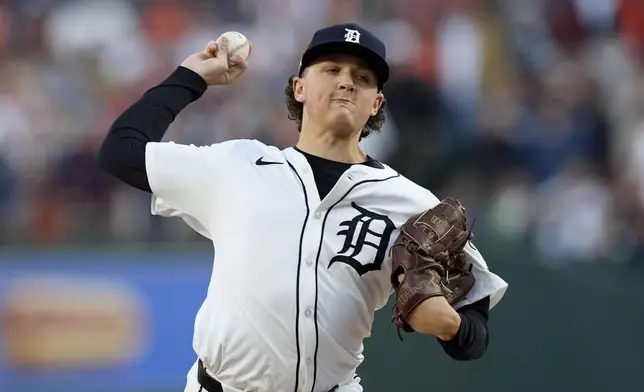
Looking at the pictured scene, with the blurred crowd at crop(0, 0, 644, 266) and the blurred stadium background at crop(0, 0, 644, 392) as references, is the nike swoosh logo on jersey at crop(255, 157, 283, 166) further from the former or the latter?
the blurred crowd at crop(0, 0, 644, 266)

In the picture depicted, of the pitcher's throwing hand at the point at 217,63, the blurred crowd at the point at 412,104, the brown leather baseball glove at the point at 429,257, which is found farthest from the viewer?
the blurred crowd at the point at 412,104

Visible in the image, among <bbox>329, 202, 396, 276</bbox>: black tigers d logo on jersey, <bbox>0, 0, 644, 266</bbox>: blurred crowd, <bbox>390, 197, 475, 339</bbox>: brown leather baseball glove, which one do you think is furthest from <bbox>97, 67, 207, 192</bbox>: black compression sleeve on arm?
<bbox>0, 0, 644, 266</bbox>: blurred crowd

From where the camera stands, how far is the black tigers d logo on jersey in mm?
2805

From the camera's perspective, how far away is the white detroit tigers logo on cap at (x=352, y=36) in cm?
288

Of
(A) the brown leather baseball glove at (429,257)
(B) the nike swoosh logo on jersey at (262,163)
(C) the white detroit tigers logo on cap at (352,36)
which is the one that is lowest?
(A) the brown leather baseball glove at (429,257)

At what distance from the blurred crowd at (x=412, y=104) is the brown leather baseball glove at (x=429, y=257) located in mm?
2758

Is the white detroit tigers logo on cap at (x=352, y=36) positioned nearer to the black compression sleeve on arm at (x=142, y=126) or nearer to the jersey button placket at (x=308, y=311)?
the black compression sleeve on arm at (x=142, y=126)

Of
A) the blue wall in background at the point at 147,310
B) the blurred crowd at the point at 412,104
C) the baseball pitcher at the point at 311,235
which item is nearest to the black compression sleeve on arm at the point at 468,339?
the baseball pitcher at the point at 311,235

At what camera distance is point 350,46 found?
2.89 m

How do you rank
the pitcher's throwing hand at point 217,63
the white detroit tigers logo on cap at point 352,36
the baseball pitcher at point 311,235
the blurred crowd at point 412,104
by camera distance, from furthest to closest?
the blurred crowd at point 412,104 < the pitcher's throwing hand at point 217,63 < the white detroit tigers logo on cap at point 352,36 < the baseball pitcher at point 311,235

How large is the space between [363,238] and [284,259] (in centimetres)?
22

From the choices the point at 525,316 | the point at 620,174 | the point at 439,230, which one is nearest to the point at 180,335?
the point at 525,316

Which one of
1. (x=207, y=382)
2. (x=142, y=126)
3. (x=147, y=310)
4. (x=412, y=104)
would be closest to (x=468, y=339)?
(x=207, y=382)

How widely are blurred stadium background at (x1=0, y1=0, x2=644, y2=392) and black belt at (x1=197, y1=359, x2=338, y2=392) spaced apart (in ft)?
7.68
